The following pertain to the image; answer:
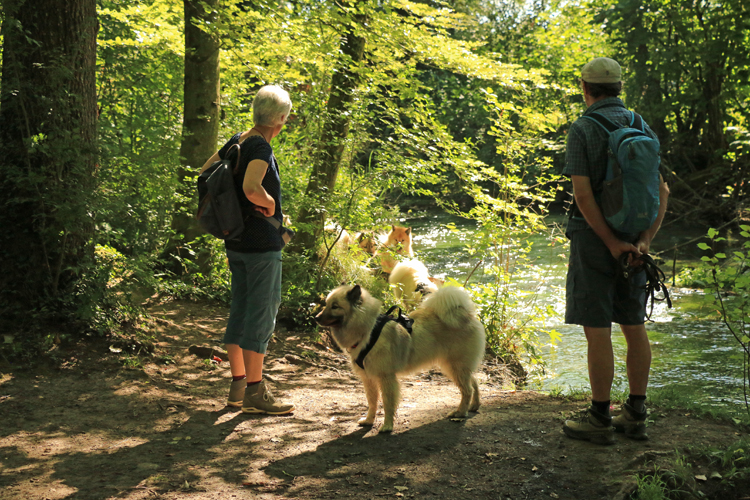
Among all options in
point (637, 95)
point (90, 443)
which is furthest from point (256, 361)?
point (637, 95)

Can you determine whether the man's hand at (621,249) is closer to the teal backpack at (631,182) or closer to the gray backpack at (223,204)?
the teal backpack at (631,182)

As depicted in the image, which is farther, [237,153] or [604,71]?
[237,153]

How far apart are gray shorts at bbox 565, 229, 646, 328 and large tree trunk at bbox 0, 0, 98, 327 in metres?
3.81

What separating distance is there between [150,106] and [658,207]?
19.5 feet

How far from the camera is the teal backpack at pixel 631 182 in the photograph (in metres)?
3.27

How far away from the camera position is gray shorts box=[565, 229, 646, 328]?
11.2 feet

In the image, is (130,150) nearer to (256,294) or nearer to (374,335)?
(256,294)

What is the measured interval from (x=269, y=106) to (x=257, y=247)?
994mm

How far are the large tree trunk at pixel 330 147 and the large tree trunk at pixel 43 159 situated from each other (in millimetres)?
2548

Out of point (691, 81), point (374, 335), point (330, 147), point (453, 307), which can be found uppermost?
point (691, 81)

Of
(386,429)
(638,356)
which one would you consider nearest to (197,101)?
(386,429)

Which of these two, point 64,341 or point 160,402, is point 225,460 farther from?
point 64,341

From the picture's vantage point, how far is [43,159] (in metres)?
4.69

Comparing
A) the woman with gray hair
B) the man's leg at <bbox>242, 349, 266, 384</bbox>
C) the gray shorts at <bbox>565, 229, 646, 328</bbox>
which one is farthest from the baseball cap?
the man's leg at <bbox>242, 349, 266, 384</bbox>
